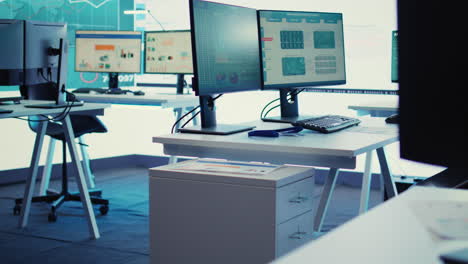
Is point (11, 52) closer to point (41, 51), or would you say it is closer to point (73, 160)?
point (41, 51)

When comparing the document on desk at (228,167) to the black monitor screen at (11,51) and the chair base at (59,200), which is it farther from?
the chair base at (59,200)

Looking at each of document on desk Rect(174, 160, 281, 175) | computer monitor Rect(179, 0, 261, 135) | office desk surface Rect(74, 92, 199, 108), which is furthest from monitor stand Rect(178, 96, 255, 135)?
office desk surface Rect(74, 92, 199, 108)

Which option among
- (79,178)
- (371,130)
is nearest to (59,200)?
(79,178)

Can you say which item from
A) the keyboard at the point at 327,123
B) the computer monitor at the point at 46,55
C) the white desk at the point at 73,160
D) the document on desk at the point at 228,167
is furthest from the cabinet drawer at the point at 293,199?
the computer monitor at the point at 46,55

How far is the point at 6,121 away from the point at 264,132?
10.8ft

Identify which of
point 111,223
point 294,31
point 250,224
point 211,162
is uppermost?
point 294,31

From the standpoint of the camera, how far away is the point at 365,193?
3.43m

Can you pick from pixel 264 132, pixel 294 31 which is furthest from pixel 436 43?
pixel 294 31

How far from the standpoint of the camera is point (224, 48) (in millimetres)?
2496

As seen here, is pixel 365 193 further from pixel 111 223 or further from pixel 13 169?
pixel 13 169

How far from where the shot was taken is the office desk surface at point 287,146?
212 cm

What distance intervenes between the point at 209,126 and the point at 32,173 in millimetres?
1548

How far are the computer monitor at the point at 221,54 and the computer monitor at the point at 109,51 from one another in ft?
8.90

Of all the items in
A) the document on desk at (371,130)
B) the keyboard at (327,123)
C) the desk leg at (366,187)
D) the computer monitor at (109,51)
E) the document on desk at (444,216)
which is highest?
the computer monitor at (109,51)
